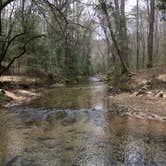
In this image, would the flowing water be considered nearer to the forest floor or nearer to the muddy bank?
the muddy bank

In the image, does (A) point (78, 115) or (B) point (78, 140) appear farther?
(A) point (78, 115)

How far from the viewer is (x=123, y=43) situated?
23.3 m

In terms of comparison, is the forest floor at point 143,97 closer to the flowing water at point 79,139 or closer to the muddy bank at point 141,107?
the muddy bank at point 141,107

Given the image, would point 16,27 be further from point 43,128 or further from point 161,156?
point 161,156

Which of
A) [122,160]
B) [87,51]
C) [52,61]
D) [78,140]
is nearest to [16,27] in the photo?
[52,61]

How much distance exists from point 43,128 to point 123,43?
16636mm

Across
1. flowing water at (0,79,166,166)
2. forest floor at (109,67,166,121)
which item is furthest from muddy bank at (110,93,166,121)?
flowing water at (0,79,166,166)

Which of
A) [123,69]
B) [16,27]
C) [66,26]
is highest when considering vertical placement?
[16,27]

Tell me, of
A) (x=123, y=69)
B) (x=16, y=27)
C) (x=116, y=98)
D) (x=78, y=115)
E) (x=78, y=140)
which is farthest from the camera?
(x=123, y=69)

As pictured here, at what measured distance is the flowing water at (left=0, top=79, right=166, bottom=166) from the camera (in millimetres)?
5527

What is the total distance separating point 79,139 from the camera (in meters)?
6.91

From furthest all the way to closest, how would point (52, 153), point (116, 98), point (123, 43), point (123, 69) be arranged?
point (123, 43), point (123, 69), point (116, 98), point (52, 153)

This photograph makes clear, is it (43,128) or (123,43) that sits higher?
(123,43)

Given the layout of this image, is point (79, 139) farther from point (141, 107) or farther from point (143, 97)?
point (143, 97)
